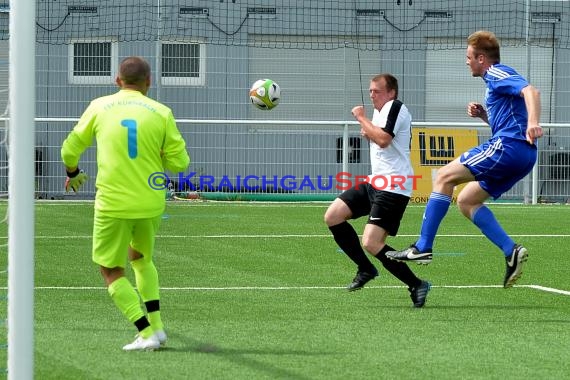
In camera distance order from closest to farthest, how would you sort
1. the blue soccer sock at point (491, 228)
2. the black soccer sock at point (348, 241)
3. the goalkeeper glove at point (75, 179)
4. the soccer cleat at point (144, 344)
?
the soccer cleat at point (144, 344)
the goalkeeper glove at point (75, 179)
the blue soccer sock at point (491, 228)
the black soccer sock at point (348, 241)

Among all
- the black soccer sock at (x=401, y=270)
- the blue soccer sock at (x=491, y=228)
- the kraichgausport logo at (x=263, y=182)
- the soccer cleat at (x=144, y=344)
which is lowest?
the kraichgausport logo at (x=263, y=182)

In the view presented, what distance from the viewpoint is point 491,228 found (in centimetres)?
909

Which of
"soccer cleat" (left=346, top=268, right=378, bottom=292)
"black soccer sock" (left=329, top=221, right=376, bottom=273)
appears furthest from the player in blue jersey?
"black soccer sock" (left=329, top=221, right=376, bottom=273)

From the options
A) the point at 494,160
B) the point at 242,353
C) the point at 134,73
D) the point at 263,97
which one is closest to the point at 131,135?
the point at 134,73

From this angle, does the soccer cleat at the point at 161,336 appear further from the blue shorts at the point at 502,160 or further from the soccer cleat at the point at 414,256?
the blue shorts at the point at 502,160

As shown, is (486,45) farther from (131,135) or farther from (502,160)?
(131,135)

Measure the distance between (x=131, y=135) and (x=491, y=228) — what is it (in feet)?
10.5

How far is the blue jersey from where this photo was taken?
8.80 meters

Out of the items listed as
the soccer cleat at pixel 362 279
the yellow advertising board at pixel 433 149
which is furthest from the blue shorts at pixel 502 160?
the yellow advertising board at pixel 433 149

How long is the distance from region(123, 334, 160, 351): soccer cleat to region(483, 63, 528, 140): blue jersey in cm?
321

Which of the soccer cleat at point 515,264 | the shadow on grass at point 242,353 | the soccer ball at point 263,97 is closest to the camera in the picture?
the shadow on grass at point 242,353

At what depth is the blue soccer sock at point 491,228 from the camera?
9023mm

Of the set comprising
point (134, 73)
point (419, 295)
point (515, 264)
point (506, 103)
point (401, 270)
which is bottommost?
point (419, 295)

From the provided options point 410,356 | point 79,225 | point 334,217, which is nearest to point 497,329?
point 410,356
